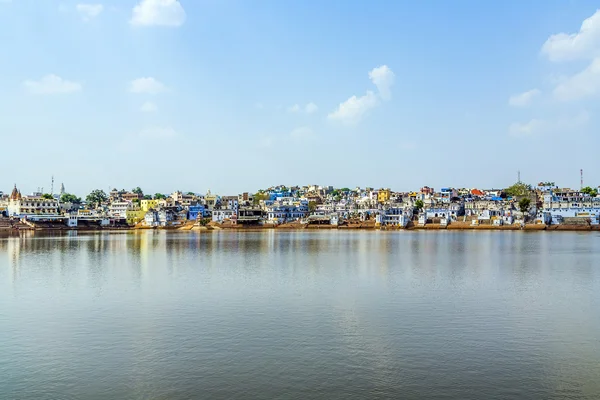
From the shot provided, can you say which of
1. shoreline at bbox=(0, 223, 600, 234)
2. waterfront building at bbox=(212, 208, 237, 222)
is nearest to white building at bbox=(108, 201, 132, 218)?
shoreline at bbox=(0, 223, 600, 234)

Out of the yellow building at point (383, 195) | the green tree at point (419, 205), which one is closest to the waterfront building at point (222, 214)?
the yellow building at point (383, 195)

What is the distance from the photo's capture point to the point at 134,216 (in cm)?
10175

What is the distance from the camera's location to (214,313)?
707 inches

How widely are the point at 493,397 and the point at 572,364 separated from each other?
2942 mm

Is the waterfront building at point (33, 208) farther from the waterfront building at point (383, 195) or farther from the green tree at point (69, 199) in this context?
the waterfront building at point (383, 195)

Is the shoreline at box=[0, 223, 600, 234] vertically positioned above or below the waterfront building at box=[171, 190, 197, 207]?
below

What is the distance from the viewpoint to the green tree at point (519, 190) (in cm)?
10519

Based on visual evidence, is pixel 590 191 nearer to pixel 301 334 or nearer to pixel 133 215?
pixel 133 215

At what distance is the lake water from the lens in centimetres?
1111

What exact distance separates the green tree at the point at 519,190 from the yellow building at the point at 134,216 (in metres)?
68.2

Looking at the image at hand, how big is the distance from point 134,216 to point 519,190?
7067 cm

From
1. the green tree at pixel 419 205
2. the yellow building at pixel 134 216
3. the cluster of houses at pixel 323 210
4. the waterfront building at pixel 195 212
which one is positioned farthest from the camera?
the yellow building at pixel 134 216

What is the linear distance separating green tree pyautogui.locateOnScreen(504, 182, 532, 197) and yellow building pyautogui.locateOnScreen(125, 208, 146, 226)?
2685 inches

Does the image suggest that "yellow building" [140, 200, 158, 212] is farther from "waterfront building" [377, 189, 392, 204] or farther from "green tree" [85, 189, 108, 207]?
"waterfront building" [377, 189, 392, 204]
